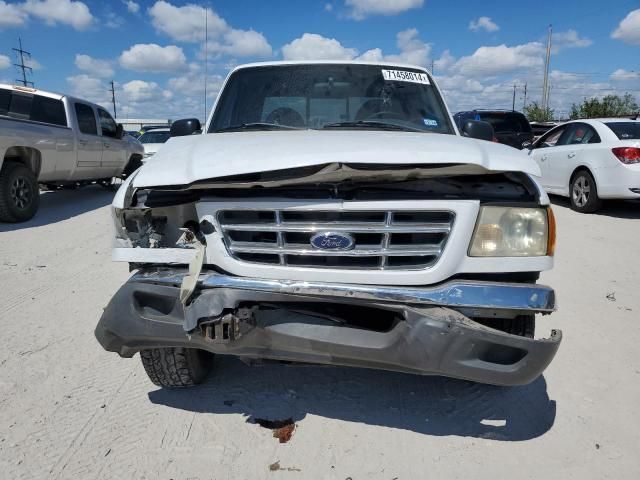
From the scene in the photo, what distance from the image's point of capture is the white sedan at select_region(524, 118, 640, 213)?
782cm

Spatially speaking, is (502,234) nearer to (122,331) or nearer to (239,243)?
(239,243)

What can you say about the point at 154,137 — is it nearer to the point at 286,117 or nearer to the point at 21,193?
the point at 21,193

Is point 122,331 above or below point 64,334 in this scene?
above

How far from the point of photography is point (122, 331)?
7.42ft

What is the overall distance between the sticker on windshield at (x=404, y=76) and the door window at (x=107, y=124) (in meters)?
8.23

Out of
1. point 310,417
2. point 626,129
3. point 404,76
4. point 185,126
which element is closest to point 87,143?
point 185,126

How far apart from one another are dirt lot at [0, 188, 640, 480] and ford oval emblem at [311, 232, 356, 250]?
1002 mm

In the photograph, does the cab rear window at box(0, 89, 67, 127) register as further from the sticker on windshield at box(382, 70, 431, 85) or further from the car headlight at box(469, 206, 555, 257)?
the car headlight at box(469, 206, 555, 257)

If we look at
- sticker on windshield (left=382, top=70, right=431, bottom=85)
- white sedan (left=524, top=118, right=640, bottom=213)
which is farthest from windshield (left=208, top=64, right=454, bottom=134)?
white sedan (left=524, top=118, right=640, bottom=213)

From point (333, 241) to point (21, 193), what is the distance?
7146 millimetres

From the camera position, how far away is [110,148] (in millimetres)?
10570

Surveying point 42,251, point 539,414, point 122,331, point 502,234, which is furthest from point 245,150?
point 42,251

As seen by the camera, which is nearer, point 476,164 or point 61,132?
point 476,164

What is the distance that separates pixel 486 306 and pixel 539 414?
1067 mm
